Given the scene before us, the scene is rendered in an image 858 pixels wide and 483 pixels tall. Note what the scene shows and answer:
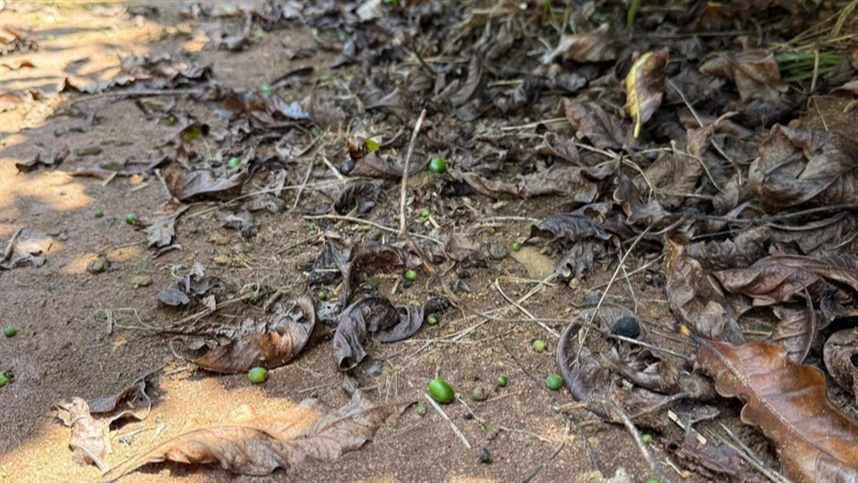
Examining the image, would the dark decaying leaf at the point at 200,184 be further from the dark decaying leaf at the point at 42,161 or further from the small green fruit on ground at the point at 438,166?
the small green fruit on ground at the point at 438,166

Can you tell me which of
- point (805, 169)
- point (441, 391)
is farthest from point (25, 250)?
point (805, 169)

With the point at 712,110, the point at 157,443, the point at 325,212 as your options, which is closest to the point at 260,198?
the point at 325,212

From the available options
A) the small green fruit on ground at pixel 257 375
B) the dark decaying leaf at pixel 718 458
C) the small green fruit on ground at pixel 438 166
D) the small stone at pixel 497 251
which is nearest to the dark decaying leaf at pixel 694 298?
the dark decaying leaf at pixel 718 458

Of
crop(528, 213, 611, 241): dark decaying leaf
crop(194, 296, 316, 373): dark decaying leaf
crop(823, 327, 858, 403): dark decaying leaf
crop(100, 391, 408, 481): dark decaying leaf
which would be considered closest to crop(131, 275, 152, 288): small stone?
crop(194, 296, 316, 373): dark decaying leaf

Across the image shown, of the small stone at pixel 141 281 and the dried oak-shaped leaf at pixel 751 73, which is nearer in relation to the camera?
the small stone at pixel 141 281

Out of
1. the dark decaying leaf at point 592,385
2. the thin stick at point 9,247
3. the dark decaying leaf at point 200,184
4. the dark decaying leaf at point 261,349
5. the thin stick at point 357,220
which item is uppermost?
the thin stick at point 9,247

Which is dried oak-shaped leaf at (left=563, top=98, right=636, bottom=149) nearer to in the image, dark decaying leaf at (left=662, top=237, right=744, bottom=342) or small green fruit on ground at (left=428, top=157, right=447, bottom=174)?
small green fruit on ground at (left=428, top=157, right=447, bottom=174)

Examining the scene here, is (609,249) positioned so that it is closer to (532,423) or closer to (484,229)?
(484,229)
